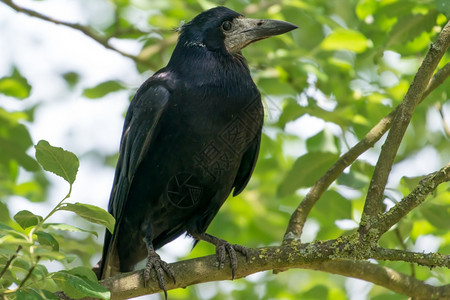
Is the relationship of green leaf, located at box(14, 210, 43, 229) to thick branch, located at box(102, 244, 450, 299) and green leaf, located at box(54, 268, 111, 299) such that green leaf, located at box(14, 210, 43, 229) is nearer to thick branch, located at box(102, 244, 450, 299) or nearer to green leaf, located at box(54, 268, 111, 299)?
green leaf, located at box(54, 268, 111, 299)

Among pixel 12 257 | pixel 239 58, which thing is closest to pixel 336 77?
pixel 239 58

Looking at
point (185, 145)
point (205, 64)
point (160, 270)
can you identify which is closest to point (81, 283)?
point (160, 270)

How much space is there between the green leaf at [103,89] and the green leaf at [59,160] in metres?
2.42

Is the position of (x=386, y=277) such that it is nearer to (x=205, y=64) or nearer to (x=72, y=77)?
(x=205, y=64)

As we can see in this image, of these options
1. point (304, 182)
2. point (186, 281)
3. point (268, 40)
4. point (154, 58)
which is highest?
point (154, 58)

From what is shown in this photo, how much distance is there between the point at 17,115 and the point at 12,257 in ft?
8.56

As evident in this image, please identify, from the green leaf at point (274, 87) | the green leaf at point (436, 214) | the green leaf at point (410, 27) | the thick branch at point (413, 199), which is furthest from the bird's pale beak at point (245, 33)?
the thick branch at point (413, 199)

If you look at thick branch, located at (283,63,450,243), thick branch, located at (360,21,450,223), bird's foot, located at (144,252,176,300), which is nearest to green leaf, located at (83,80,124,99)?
bird's foot, located at (144,252,176,300)

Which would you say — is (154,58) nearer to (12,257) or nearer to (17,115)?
(17,115)

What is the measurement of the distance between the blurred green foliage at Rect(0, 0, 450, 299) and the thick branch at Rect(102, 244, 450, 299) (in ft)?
0.58

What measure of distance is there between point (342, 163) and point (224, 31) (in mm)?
1459

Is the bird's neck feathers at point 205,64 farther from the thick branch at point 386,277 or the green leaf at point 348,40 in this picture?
the thick branch at point 386,277

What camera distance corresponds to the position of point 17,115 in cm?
467

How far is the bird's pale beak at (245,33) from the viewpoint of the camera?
4582 millimetres
